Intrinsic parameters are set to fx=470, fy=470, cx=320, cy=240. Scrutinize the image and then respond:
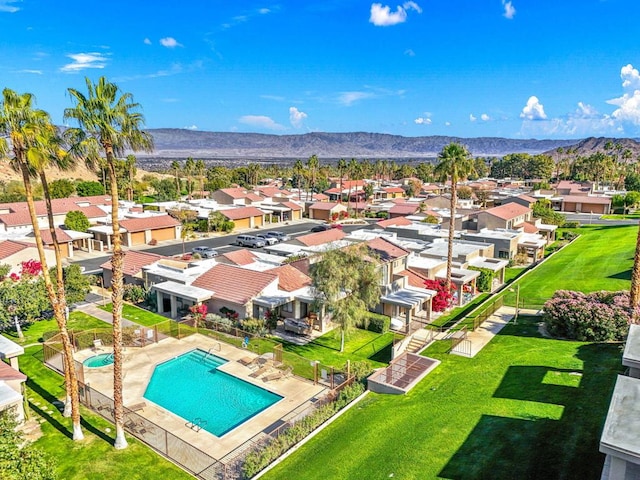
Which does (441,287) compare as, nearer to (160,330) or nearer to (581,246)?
(160,330)

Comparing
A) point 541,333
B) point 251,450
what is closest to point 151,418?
point 251,450

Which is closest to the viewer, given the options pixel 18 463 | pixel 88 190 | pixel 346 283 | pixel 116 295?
pixel 18 463

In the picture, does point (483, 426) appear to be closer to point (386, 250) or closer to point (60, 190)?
point (386, 250)

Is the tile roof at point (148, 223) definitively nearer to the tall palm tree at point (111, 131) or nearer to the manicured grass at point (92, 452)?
the manicured grass at point (92, 452)

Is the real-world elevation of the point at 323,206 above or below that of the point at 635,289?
below

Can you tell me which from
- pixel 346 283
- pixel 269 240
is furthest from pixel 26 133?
pixel 269 240

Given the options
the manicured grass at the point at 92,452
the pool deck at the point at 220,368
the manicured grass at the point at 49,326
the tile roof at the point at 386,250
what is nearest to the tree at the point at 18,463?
the manicured grass at the point at 92,452
